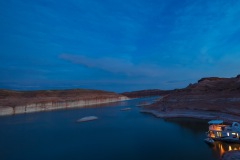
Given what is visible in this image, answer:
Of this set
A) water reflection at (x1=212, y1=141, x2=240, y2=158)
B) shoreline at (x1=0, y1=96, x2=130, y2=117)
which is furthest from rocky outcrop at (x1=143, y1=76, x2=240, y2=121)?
shoreline at (x1=0, y1=96, x2=130, y2=117)

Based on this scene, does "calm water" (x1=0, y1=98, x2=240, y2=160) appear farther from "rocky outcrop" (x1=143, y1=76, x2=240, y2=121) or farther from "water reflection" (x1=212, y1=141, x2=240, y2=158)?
"rocky outcrop" (x1=143, y1=76, x2=240, y2=121)

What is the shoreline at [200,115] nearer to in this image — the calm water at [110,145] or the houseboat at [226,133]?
the calm water at [110,145]

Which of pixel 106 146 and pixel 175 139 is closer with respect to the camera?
pixel 106 146

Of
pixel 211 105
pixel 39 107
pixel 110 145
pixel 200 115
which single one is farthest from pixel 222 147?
pixel 39 107

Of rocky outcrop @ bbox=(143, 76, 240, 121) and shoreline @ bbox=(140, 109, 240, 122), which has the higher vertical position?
rocky outcrop @ bbox=(143, 76, 240, 121)

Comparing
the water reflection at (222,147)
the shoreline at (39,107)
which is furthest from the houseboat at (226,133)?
the shoreline at (39,107)

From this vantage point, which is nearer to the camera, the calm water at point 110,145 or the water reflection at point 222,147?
the water reflection at point 222,147

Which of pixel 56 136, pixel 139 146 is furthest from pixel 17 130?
pixel 139 146

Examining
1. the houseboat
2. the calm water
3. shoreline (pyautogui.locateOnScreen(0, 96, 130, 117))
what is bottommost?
the calm water

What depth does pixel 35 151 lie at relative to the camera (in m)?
29.1

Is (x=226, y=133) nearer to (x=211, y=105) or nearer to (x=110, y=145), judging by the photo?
(x=110, y=145)

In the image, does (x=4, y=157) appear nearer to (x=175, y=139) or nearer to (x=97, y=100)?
(x=175, y=139)

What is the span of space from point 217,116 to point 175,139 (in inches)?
793

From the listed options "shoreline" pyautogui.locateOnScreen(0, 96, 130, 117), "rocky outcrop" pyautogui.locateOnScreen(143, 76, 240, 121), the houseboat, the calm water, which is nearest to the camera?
the calm water
